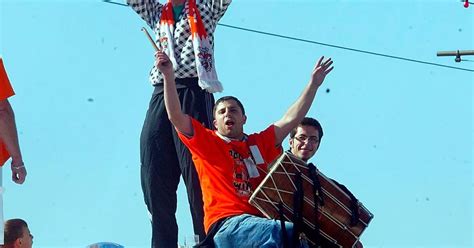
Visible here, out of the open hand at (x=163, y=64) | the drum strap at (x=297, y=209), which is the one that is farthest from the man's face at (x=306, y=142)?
the open hand at (x=163, y=64)

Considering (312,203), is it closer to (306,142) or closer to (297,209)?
(297,209)

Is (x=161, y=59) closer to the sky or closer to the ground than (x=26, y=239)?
closer to the sky

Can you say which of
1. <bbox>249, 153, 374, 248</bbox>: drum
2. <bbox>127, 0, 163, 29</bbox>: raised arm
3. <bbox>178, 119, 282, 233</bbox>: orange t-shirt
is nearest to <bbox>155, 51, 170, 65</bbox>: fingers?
<bbox>178, 119, 282, 233</bbox>: orange t-shirt

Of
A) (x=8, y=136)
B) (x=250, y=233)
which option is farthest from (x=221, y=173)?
(x=8, y=136)

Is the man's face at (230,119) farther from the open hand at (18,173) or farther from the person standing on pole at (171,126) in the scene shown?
the open hand at (18,173)

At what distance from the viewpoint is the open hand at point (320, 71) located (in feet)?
25.7

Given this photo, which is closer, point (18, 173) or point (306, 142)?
point (18, 173)

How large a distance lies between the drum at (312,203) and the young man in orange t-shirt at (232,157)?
103mm

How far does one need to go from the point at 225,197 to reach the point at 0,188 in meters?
1.30

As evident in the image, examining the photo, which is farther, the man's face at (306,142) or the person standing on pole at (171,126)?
the person standing on pole at (171,126)

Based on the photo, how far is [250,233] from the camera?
706 cm

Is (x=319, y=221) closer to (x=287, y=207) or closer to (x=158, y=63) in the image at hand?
(x=287, y=207)

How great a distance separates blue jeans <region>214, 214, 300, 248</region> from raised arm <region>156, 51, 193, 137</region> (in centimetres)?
66

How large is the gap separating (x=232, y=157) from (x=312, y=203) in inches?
24.9
